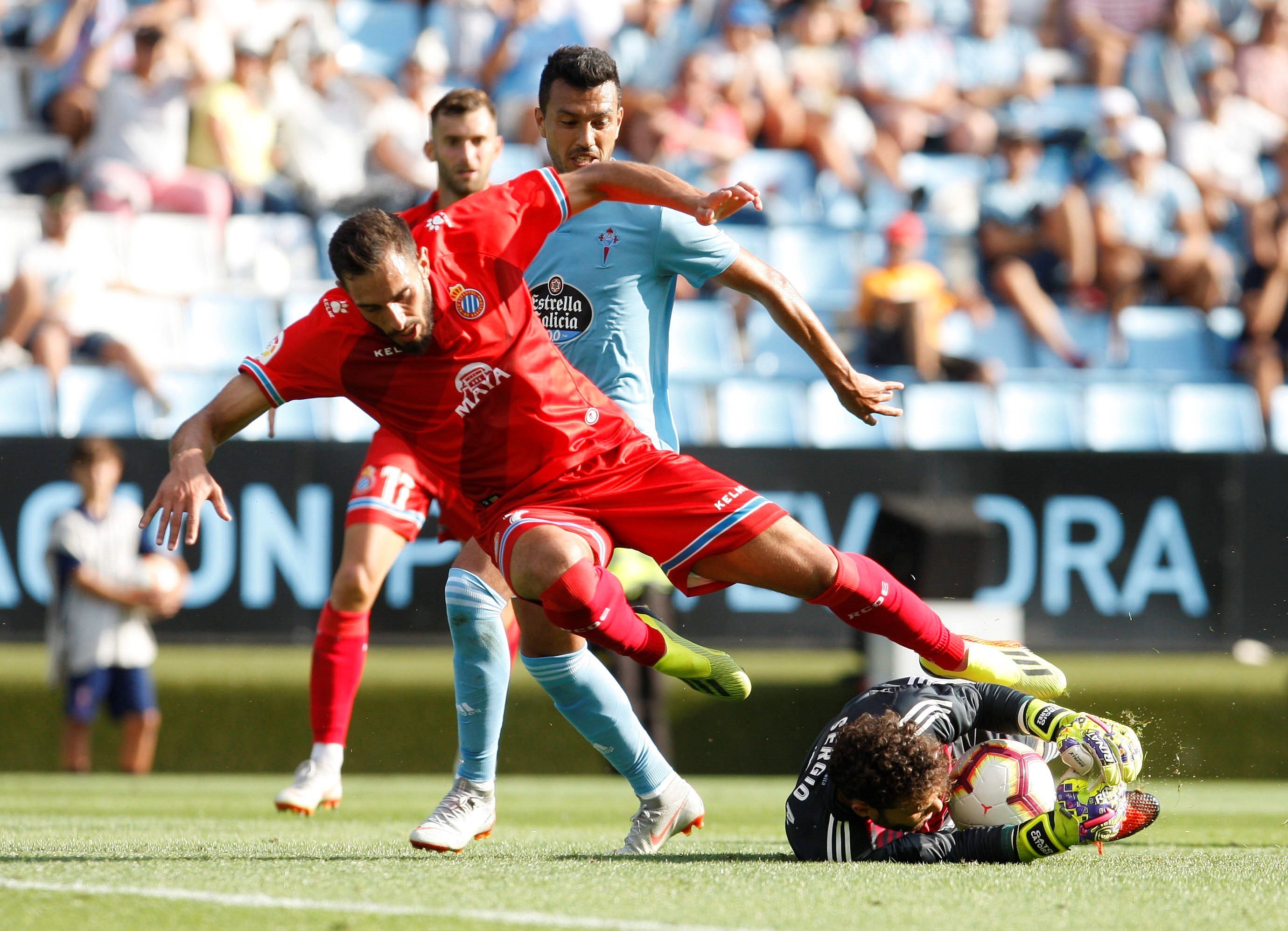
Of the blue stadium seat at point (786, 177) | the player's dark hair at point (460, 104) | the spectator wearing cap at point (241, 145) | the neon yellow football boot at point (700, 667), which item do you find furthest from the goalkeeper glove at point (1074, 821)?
the spectator wearing cap at point (241, 145)

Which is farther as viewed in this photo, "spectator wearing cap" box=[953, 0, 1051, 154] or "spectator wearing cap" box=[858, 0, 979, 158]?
"spectator wearing cap" box=[953, 0, 1051, 154]

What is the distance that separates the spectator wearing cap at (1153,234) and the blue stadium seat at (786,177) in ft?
6.91

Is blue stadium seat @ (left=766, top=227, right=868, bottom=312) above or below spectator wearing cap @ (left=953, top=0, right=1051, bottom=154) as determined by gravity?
below

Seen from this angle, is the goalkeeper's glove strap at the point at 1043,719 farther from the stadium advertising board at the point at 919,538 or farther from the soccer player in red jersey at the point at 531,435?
the stadium advertising board at the point at 919,538

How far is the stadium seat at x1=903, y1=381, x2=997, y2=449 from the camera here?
1023cm

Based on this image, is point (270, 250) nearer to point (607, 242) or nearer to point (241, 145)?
point (241, 145)

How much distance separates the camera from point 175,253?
1101 centimetres

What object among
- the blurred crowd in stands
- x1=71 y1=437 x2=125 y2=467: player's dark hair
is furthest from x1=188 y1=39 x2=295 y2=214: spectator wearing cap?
x1=71 y1=437 x2=125 y2=467: player's dark hair

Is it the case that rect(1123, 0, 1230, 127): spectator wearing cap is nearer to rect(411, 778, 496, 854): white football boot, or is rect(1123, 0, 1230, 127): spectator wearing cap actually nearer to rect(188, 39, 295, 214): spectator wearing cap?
rect(188, 39, 295, 214): spectator wearing cap

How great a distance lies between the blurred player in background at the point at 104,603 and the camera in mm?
8648

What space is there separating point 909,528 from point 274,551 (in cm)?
340

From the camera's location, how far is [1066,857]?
4.84 metres

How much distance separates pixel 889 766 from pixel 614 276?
168 centimetres

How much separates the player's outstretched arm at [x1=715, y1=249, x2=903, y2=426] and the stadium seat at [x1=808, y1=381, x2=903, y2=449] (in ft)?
16.8
